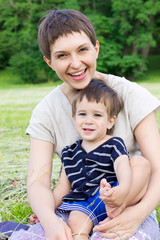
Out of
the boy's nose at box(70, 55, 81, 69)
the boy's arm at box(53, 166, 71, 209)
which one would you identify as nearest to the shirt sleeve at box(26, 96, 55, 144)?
the boy's arm at box(53, 166, 71, 209)

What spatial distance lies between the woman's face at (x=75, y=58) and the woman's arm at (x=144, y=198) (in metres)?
0.47

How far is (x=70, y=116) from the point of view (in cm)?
236

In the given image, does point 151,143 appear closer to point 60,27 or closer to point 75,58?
point 75,58

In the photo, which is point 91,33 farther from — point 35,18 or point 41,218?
point 35,18

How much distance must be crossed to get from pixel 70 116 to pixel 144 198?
0.76 metres

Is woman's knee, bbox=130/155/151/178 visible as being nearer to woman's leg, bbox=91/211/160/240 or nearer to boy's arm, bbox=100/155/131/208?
boy's arm, bbox=100/155/131/208

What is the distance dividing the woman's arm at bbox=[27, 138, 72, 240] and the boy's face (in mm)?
331

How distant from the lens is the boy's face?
2.05 m

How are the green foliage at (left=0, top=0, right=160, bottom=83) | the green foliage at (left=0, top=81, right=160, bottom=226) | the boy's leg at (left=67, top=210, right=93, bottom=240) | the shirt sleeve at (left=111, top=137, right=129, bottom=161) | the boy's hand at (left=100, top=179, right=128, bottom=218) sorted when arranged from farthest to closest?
the green foliage at (left=0, top=0, right=160, bottom=83) < the green foliage at (left=0, top=81, right=160, bottom=226) < the shirt sleeve at (left=111, top=137, right=129, bottom=161) < the boy's leg at (left=67, top=210, right=93, bottom=240) < the boy's hand at (left=100, top=179, right=128, bottom=218)

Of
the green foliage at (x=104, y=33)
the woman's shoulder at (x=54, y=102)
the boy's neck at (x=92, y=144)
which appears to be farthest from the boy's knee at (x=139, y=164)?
the green foliage at (x=104, y=33)

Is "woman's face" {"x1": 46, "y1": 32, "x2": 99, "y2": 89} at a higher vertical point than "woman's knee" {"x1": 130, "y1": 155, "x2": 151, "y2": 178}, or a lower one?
higher

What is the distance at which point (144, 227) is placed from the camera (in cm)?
193

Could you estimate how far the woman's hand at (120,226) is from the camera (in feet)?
5.71

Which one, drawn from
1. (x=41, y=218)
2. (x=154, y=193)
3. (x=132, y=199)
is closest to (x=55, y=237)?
(x=41, y=218)
